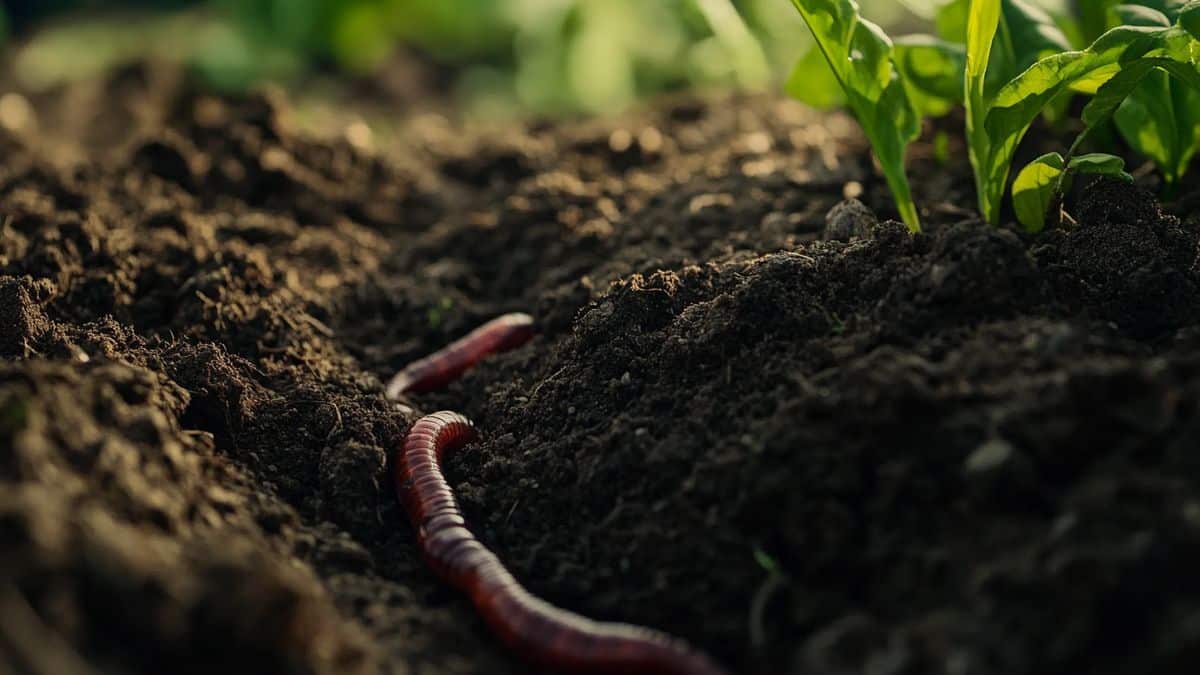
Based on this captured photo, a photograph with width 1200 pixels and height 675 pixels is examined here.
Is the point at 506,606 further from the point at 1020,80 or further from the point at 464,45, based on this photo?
the point at 464,45

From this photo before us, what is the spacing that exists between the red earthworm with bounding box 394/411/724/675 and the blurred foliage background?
492 cm

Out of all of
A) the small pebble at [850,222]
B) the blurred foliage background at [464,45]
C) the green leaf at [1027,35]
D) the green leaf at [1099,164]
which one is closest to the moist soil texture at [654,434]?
the small pebble at [850,222]

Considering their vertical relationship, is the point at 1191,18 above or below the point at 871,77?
above

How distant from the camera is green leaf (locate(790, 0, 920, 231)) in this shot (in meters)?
5.23

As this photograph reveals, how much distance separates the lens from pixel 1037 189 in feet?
17.4

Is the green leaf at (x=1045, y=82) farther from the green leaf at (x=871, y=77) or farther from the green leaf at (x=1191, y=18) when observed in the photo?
the green leaf at (x=871, y=77)

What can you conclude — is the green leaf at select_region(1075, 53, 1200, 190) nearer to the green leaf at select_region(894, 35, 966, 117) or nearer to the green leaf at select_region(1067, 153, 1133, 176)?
the green leaf at select_region(1067, 153, 1133, 176)

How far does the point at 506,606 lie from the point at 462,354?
2.55 metres

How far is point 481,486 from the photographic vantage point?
17.7ft

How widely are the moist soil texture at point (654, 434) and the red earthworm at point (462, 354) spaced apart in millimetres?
166

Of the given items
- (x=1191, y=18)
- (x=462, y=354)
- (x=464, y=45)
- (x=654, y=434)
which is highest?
(x=1191, y=18)

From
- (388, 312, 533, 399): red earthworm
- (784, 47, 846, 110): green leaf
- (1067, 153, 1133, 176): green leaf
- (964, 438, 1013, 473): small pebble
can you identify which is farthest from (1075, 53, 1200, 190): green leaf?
(388, 312, 533, 399): red earthworm

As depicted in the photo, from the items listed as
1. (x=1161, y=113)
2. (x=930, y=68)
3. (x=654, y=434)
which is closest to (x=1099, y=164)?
(x=1161, y=113)

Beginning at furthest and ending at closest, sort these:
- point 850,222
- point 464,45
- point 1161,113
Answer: point 464,45
point 850,222
point 1161,113
